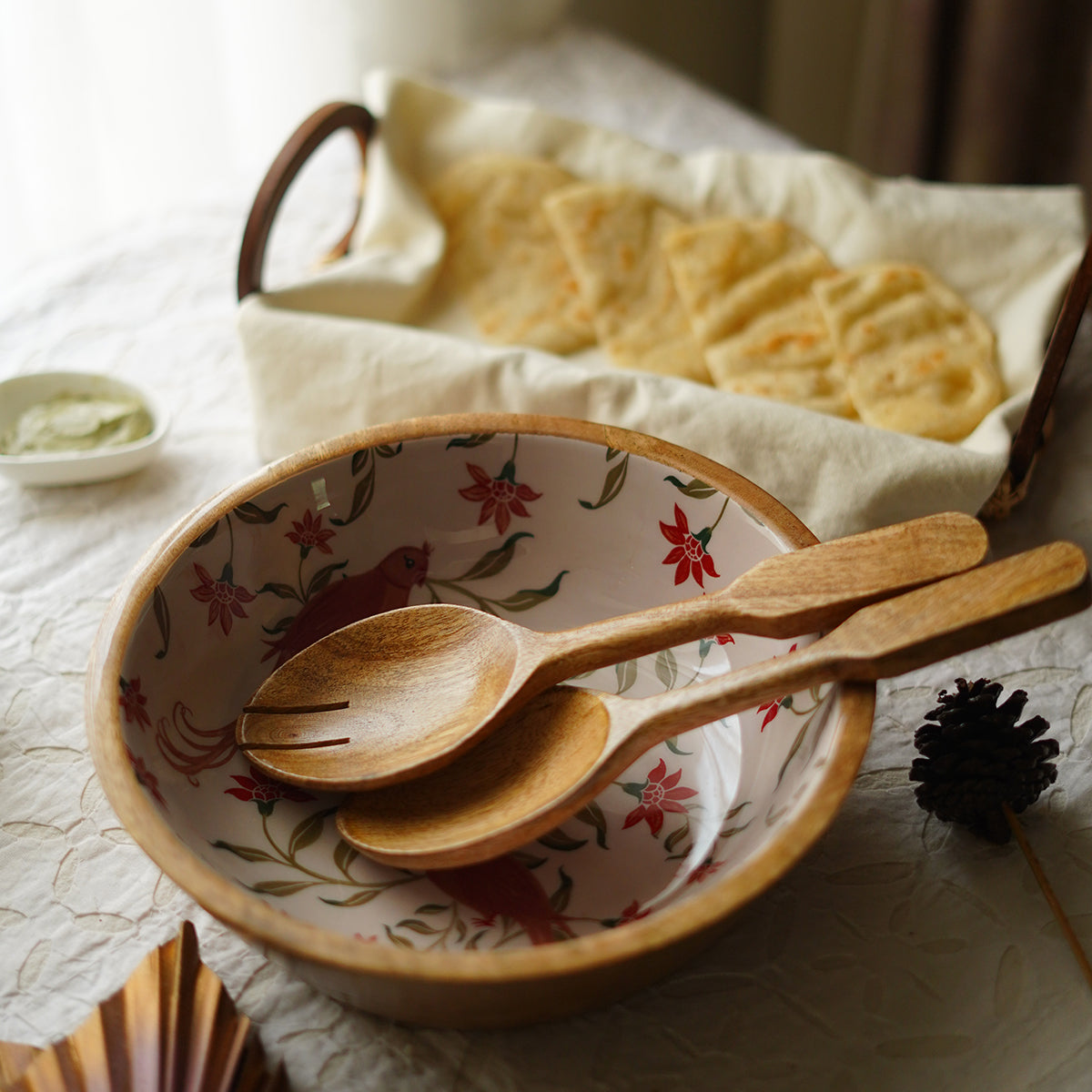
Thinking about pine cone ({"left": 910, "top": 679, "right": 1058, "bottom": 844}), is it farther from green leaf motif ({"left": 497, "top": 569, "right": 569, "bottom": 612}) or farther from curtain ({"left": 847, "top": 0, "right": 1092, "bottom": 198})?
curtain ({"left": 847, "top": 0, "right": 1092, "bottom": 198})

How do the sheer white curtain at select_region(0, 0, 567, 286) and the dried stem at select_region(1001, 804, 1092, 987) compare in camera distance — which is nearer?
the dried stem at select_region(1001, 804, 1092, 987)

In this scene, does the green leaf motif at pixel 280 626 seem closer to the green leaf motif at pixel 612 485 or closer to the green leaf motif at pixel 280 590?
the green leaf motif at pixel 280 590

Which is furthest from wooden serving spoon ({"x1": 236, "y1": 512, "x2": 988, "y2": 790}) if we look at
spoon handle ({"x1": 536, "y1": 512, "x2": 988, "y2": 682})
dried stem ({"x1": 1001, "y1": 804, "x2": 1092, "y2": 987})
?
dried stem ({"x1": 1001, "y1": 804, "x2": 1092, "y2": 987})

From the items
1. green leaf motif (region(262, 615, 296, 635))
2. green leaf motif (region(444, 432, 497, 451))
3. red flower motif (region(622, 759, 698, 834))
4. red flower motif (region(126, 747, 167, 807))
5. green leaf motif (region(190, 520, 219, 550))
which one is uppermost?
green leaf motif (region(444, 432, 497, 451))

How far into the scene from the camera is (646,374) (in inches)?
25.7

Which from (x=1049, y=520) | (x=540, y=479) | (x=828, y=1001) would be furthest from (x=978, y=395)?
(x=828, y=1001)

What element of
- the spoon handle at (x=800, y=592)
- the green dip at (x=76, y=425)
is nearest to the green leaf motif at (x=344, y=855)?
the spoon handle at (x=800, y=592)

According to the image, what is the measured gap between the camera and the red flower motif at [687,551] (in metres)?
0.53

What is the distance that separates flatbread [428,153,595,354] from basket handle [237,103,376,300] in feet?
0.39

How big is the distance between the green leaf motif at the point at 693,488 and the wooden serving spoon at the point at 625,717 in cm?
12

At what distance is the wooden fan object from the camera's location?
0.37 metres

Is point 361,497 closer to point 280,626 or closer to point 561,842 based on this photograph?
point 280,626

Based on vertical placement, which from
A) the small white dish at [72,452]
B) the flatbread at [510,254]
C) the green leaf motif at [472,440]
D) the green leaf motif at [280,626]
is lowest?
the green leaf motif at [280,626]

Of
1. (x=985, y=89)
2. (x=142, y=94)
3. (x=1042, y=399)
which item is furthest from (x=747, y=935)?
(x=985, y=89)
